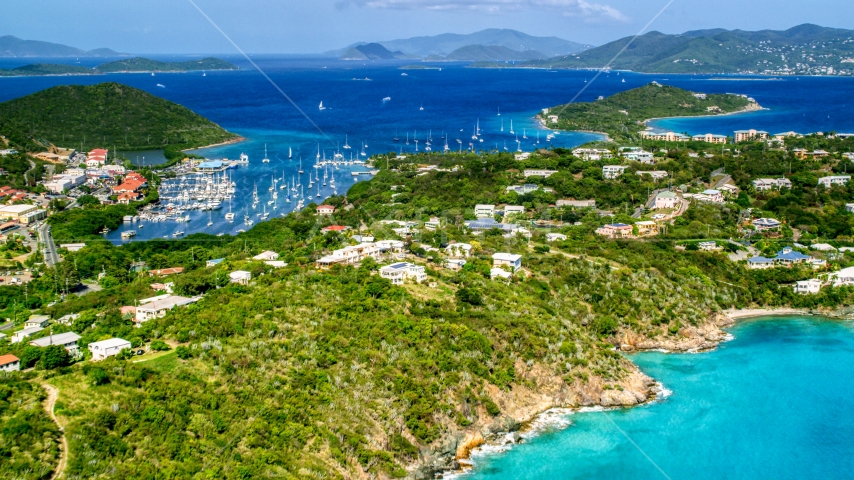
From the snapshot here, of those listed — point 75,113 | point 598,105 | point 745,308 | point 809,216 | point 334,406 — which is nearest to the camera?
point 334,406

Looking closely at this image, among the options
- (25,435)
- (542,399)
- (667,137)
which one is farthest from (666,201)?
(25,435)

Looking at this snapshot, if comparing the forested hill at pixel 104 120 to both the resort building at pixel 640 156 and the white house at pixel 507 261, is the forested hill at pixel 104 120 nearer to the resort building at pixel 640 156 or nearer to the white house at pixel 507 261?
the resort building at pixel 640 156

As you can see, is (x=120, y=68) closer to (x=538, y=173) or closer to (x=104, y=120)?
(x=104, y=120)

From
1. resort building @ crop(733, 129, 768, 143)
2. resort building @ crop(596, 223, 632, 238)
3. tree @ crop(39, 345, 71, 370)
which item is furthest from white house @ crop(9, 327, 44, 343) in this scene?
resort building @ crop(733, 129, 768, 143)

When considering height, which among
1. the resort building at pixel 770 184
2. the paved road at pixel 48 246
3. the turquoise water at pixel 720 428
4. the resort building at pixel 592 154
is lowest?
the turquoise water at pixel 720 428

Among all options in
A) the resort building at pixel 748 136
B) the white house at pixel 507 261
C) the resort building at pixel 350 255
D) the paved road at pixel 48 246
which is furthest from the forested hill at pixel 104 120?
the white house at pixel 507 261

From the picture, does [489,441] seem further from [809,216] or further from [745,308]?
[809,216]

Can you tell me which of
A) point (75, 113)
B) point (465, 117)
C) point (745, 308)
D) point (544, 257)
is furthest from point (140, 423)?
point (465, 117)
